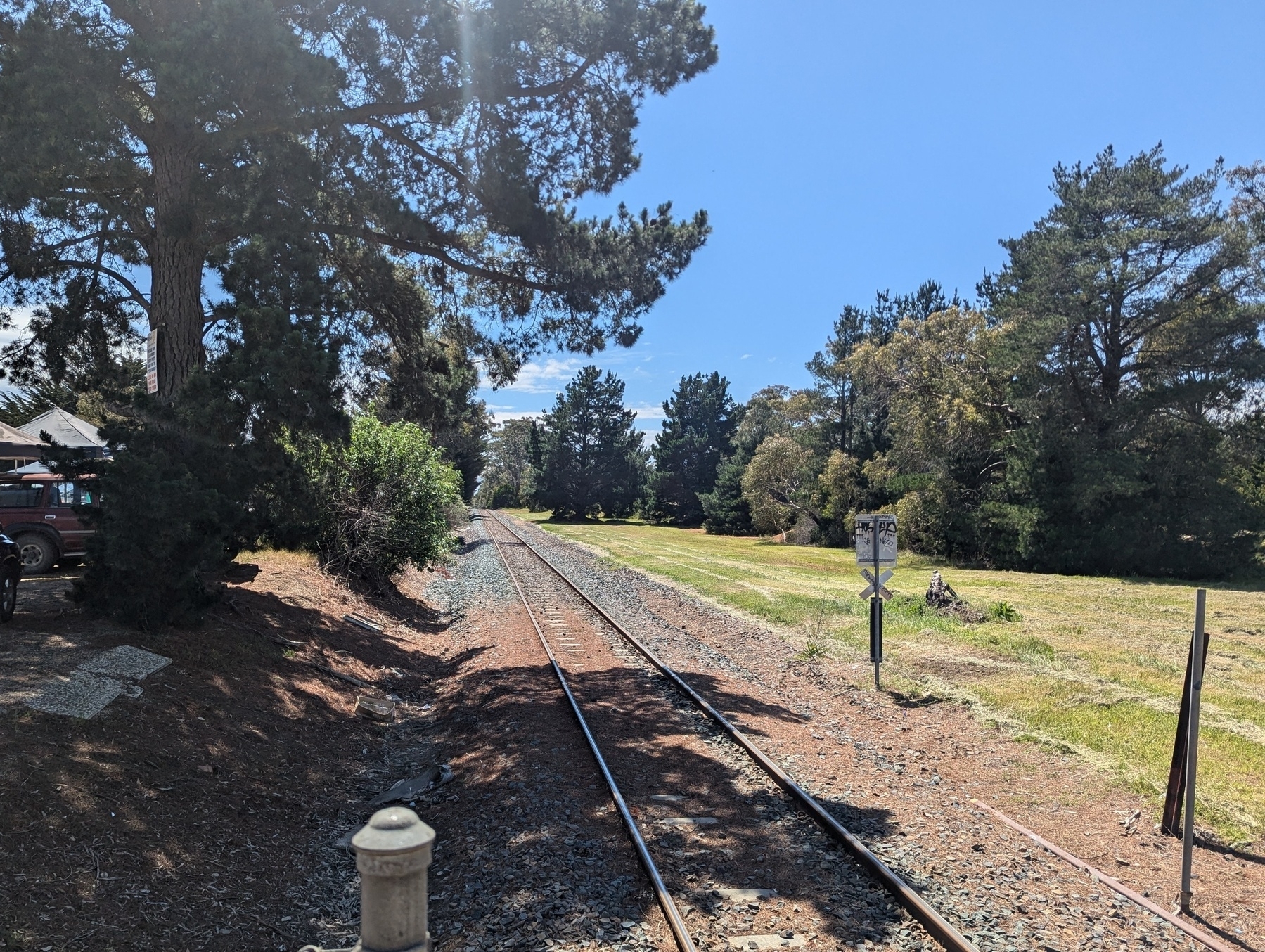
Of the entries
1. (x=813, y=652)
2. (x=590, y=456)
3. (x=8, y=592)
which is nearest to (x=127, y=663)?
(x=8, y=592)

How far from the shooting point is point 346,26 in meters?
10.1

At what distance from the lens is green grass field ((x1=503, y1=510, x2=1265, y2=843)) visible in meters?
8.19

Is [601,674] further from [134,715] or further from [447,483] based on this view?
[447,483]

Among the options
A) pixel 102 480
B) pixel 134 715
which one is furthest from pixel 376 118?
pixel 134 715

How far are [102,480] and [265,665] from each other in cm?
295

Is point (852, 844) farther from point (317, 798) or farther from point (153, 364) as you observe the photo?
point (153, 364)

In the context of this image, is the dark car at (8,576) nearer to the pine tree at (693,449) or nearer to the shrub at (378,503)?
the shrub at (378,503)

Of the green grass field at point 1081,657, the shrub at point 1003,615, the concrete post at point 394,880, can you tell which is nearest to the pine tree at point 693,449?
the green grass field at point 1081,657

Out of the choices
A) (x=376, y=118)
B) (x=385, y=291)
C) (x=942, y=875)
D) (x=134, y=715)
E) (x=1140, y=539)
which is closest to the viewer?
(x=942, y=875)

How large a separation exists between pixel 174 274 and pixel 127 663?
16.4 feet

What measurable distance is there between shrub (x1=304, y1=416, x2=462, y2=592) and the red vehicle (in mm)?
4129

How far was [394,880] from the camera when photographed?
2.71m

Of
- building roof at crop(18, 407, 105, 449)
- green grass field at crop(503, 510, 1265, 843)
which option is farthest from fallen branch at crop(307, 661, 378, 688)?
building roof at crop(18, 407, 105, 449)

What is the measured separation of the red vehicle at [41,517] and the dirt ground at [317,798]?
143 inches
